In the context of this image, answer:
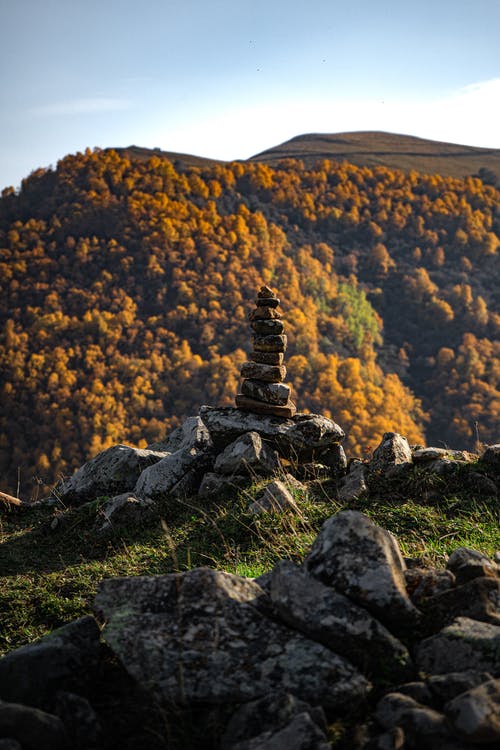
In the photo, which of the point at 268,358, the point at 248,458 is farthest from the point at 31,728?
the point at 268,358

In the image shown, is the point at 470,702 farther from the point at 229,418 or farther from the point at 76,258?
the point at 76,258

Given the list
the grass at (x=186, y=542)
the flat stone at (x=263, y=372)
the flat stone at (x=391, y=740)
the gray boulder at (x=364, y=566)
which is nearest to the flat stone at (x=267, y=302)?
the flat stone at (x=263, y=372)

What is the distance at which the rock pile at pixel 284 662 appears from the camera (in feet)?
10.3

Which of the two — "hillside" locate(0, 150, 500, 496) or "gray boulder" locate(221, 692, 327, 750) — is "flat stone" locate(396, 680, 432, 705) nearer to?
"gray boulder" locate(221, 692, 327, 750)

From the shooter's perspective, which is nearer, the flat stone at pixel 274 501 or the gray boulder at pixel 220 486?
the flat stone at pixel 274 501

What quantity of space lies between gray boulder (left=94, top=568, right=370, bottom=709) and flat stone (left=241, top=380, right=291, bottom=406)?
633 centimetres

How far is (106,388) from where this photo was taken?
79562 mm

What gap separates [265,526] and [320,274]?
11676 cm

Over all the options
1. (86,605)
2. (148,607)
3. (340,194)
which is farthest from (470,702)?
(340,194)

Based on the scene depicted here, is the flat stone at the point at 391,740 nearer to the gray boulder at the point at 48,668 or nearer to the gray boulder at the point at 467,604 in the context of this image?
the gray boulder at the point at 467,604

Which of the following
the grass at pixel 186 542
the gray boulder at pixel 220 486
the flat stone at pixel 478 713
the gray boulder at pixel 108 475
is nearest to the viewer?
the flat stone at pixel 478 713

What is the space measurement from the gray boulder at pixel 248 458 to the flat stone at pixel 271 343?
1795 millimetres

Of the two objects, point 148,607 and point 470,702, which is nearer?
point 470,702

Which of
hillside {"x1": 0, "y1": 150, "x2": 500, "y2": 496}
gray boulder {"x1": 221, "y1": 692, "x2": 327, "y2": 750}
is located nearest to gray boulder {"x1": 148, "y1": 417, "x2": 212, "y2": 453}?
gray boulder {"x1": 221, "y1": 692, "x2": 327, "y2": 750}
